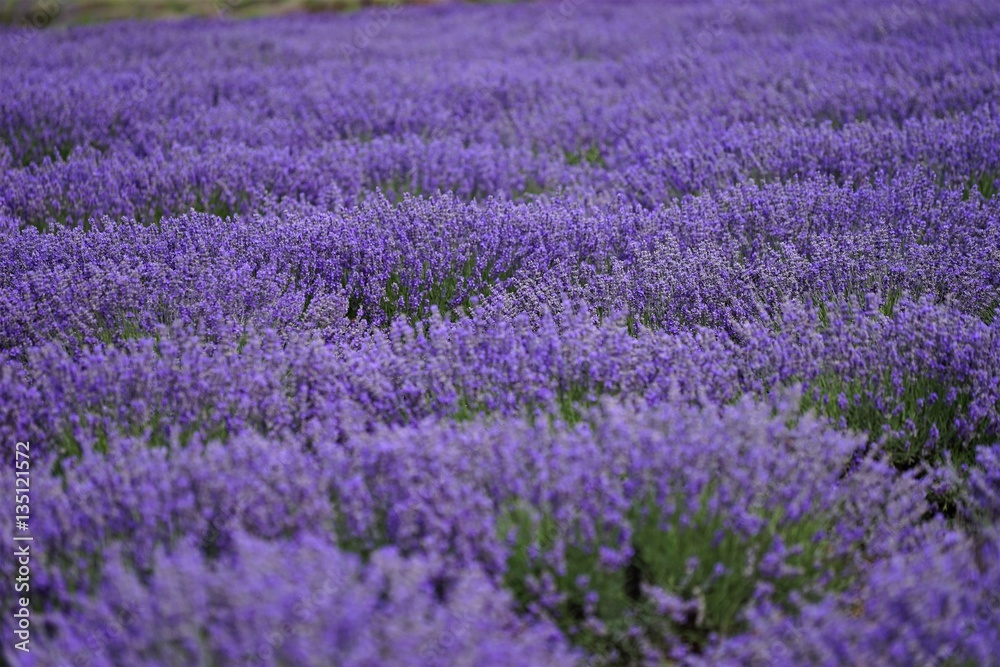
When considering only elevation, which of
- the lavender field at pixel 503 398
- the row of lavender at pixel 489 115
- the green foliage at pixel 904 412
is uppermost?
the row of lavender at pixel 489 115

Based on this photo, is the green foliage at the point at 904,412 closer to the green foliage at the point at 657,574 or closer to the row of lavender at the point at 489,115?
the green foliage at the point at 657,574

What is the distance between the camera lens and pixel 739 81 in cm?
561

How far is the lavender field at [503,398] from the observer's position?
1494mm

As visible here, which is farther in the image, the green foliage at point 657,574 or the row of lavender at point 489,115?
the row of lavender at point 489,115

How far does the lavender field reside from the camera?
58.8 inches

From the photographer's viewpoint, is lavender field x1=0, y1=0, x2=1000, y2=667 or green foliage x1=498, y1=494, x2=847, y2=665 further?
green foliage x1=498, y1=494, x2=847, y2=665

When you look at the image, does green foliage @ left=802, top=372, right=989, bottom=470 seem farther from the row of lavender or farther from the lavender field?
the row of lavender

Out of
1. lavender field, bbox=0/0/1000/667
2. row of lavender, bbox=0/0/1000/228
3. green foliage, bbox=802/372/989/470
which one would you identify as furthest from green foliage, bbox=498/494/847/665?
row of lavender, bbox=0/0/1000/228

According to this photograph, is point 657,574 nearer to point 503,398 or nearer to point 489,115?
point 503,398

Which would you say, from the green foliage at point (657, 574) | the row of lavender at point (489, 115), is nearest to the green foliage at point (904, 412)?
the green foliage at point (657, 574)

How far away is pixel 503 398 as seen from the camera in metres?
2.27

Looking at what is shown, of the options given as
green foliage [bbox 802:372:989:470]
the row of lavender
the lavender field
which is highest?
the row of lavender

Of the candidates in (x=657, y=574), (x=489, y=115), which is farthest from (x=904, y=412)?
(x=489, y=115)

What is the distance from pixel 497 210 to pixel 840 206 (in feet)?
4.23
